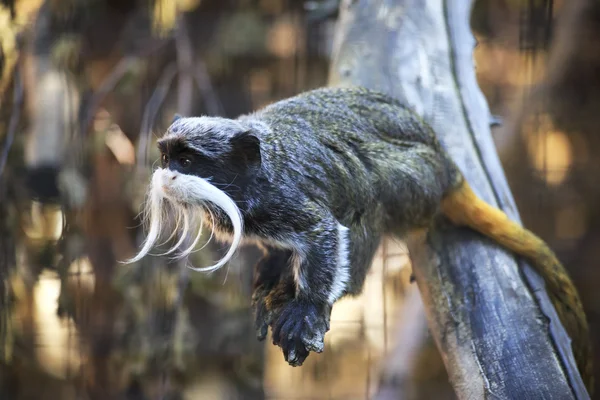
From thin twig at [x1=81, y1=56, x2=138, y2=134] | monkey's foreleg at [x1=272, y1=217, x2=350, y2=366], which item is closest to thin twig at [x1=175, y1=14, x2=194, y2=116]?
thin twig at [x1=81, y1=56, x2=138, y2=134]

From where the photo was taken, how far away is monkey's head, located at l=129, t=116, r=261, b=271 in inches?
56.2

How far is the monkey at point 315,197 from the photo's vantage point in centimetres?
145

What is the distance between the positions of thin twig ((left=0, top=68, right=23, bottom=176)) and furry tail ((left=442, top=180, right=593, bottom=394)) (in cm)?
179

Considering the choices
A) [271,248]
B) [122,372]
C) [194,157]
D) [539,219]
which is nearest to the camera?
[194,157]

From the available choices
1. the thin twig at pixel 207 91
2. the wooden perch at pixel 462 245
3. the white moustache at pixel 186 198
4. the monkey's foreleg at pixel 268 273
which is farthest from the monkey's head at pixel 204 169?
the thin twig at pixel 207 91

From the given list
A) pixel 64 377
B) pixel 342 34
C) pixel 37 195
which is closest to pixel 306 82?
pixel 342 34

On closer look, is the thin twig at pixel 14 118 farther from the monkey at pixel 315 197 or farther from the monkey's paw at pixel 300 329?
the monkey's paw at pixel 300 329

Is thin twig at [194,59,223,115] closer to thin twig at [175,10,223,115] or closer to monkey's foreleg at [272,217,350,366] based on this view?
thin twig at [175,10,223,115]

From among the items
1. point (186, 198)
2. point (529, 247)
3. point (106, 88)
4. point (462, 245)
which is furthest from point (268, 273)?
point (106, 88)

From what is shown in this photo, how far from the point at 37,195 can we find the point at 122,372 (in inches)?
38.7

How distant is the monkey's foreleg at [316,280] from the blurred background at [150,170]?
1052 millimetres

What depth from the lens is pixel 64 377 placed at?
3.23m

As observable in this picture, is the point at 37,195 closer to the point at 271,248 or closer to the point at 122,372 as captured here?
the point at 122,372

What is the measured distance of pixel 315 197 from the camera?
1.58 metres
